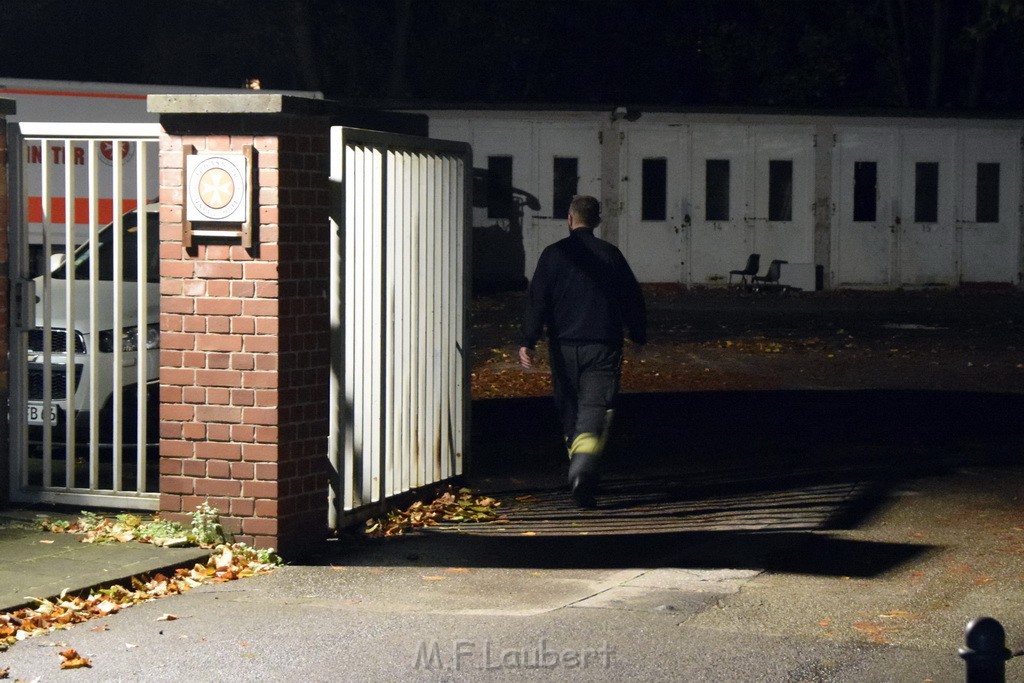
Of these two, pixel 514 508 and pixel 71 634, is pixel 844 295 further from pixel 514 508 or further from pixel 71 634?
pixel 71 634

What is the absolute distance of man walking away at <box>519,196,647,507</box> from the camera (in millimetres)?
8742

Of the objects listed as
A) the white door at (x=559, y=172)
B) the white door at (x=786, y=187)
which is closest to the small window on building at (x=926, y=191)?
the white door at (x=786, y=187)

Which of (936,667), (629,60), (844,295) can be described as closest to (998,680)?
(936,667)

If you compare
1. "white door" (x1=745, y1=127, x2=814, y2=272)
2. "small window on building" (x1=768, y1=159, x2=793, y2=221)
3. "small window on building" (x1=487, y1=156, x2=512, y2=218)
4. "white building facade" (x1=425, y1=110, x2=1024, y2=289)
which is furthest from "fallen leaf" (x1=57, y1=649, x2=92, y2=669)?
"small window on building" (x1=768, y1=159, x2=793, y2=221)

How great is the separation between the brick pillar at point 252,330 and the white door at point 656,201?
20576mm

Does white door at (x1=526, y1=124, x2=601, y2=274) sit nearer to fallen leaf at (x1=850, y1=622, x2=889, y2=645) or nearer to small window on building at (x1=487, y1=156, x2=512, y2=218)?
small window on building at (x1=487, y1=156, x2=512, y2=218)

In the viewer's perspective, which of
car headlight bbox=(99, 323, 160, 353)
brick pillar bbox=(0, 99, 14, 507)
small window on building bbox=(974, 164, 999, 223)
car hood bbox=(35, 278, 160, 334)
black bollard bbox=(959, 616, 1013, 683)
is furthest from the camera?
small window on building bbox=(974, 164, 999, 223)

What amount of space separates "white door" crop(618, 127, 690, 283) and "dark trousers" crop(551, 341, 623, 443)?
19.0m

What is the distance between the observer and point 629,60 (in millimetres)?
42406

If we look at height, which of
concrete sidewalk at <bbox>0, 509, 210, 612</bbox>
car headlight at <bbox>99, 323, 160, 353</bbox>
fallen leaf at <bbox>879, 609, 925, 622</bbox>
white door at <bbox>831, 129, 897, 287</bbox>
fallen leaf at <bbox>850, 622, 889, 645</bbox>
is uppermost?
white door at <bbox>831, 129, 897, 287</bbox>

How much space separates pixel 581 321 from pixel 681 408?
Answer: 190 inches

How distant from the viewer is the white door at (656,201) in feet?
91.2

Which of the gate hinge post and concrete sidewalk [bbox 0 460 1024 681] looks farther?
the gate hinge post

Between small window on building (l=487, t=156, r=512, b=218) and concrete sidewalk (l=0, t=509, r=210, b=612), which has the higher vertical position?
small window on building (l=487, t=156, r=512, b=218)
